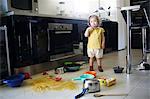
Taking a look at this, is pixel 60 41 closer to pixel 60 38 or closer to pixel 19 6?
pixel 60 38

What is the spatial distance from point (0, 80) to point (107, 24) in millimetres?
3277

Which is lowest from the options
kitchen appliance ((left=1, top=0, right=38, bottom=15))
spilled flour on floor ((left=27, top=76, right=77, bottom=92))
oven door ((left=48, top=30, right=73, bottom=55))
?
spilled flour on floor ((left=27, top=76, right=77, bottom=92))

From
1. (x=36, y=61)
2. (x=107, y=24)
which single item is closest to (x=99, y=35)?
(x=36, y=61)

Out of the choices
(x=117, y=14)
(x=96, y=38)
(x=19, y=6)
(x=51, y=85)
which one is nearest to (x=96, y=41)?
(x=96, y=38)

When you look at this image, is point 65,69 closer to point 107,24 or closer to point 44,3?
point 44,3

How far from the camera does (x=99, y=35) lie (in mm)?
2709

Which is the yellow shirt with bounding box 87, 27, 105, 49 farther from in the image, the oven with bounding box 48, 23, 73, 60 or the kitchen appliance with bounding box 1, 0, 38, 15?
A: the kitchen appliance with bounding box 1, 0, 38, 15

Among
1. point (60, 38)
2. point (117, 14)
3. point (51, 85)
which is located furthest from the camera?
point (117, 14)

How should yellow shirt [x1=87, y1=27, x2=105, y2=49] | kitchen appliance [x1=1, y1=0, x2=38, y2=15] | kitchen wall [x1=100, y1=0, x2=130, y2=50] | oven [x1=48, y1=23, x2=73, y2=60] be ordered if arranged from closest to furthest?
kitchen appliance [x1=1, y1=0, x2=38, y2=15]
yellow shirt [x1=87, y1=27, x2=105, y2=49]
oven [x1=48, y1=23, x2=73, y2=60]
kitchen wall [x1=100, y1=0, x2=130, y2=50]

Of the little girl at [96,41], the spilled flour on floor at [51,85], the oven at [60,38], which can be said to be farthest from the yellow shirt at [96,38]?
the spilled flour on floor at [51,85]

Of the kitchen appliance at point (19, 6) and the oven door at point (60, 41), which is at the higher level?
the kitchen appliance at point (19, 6)

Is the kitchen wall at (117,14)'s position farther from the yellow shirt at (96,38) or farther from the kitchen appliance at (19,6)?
the yellow shirt at (96,38)

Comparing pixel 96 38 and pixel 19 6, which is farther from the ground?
pixel 19 6

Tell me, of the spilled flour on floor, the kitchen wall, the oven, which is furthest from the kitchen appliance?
the kitchen wall
